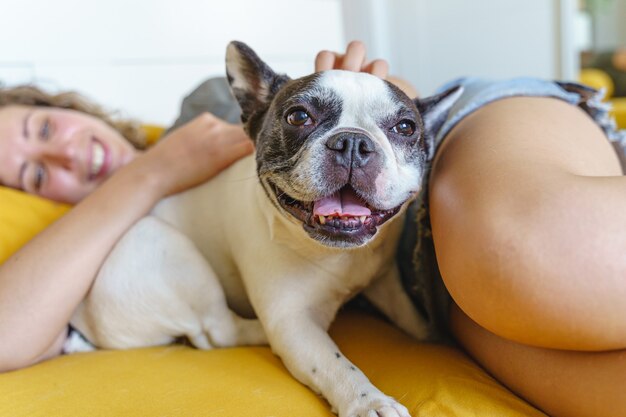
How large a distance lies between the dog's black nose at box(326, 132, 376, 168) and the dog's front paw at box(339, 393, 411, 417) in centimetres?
31

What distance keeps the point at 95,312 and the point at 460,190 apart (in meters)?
0.74

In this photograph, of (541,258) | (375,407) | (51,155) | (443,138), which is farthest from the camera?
(51,155)

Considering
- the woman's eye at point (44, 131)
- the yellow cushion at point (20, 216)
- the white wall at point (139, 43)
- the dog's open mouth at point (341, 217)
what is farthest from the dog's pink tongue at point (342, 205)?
the white wall at point (139, 43)

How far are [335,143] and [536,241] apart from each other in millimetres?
323

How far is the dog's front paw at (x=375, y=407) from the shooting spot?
0.75 meters

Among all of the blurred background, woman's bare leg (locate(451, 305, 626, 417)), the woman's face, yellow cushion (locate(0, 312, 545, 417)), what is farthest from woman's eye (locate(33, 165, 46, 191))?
woman's bare leg (locate(451, 305, 626, 417))

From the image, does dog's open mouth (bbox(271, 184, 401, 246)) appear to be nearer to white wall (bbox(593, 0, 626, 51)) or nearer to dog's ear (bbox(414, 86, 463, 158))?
dog's ear (bbox(414, 86, 463, 158))

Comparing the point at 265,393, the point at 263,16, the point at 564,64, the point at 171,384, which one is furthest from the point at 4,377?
the point at 564,64

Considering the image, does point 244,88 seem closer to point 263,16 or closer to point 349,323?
point 349,323

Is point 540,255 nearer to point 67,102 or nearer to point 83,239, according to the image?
point 83,239

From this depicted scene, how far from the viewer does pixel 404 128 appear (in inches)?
39.2

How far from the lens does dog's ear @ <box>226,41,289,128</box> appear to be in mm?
1094

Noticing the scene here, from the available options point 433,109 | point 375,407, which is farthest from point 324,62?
point 375,407

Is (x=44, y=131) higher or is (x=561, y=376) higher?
(x=44, y=131)
